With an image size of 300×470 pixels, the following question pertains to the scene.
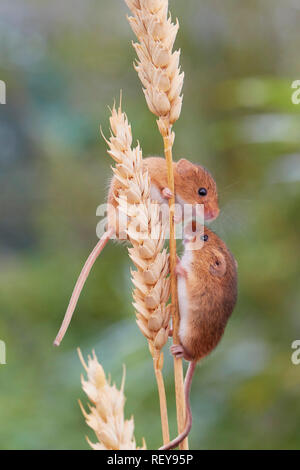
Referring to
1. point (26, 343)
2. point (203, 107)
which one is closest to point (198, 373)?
point (26, 343)

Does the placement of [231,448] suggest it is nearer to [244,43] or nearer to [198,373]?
[198,373]

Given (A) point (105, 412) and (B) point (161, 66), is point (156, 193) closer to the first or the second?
(B) point (161, 66)

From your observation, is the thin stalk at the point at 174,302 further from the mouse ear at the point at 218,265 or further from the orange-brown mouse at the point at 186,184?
the orange-brown mouse at the point at 186,184

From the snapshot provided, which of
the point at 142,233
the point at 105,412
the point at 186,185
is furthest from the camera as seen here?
the point at 186,185

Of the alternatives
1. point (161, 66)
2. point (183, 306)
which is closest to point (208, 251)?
Answer: point (183, 306)

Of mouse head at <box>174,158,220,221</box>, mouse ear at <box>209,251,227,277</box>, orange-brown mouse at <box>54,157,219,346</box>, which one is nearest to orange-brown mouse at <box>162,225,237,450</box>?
mouse ear at <box>209,251,227,277</box>

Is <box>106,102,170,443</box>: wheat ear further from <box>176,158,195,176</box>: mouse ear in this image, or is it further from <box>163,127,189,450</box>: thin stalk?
<box>176,158,195,176</box>: mouse ear
